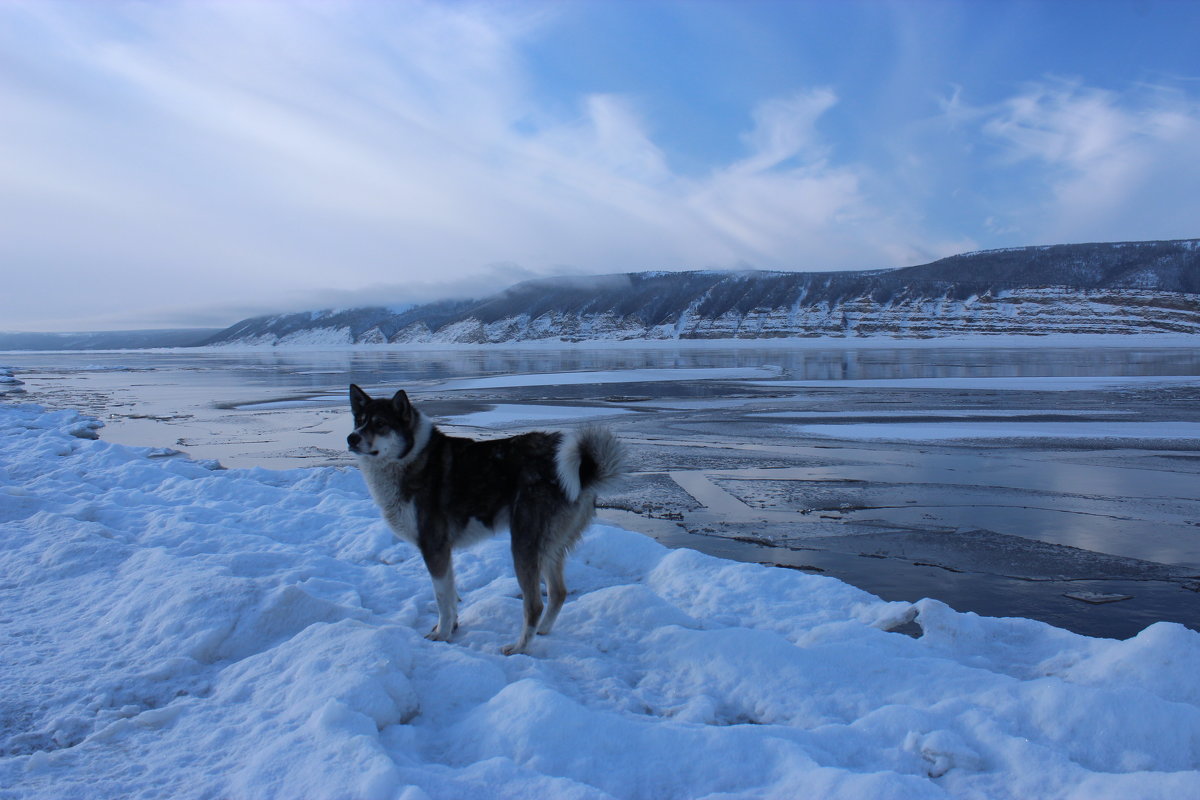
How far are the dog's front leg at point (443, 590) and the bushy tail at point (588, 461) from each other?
110 cm

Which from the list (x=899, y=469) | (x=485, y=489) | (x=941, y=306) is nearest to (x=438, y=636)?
(x=485, y=489)

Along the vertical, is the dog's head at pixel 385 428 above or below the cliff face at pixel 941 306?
below

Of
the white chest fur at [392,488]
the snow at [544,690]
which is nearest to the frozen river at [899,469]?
the snow at [544,690]

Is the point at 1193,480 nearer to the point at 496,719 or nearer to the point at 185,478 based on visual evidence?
the point at 496,719

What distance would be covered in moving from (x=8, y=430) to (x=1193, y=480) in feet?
76.2

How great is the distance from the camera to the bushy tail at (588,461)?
4801mm

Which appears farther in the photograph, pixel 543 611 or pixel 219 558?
pixel 219 558

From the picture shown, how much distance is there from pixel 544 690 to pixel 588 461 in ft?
5.52

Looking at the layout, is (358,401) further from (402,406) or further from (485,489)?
(485,489)

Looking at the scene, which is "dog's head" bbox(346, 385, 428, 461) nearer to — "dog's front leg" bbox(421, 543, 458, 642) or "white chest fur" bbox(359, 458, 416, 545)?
"white chest fur" bbox(359, 458, 416, 545)

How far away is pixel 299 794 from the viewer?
2.78 m

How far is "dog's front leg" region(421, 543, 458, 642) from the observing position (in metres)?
4.98

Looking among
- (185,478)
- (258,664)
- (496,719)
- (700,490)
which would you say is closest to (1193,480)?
(700,490)

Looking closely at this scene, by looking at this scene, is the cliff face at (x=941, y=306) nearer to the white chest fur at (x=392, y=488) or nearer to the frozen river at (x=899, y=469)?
the frozen river at (x=899, y=469)
